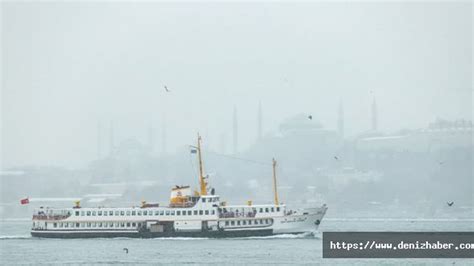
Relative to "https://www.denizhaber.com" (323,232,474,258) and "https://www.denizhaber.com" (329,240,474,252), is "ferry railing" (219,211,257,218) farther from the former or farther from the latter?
"https://www.denizhaber.com" (329,240,474,252)

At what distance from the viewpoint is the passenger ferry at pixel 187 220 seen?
51.2 m

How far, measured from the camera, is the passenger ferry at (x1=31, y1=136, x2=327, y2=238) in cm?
5125

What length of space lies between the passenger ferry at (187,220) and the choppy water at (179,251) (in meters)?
0.51

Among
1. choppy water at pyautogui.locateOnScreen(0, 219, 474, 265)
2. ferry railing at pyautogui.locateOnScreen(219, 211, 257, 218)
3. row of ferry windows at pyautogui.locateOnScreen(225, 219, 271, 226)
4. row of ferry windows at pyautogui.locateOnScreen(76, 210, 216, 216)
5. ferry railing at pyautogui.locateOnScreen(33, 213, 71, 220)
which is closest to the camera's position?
choppy water at pyautogui.locateOnScreen(0, 219, 474, 265)

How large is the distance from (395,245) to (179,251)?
8.78 meters

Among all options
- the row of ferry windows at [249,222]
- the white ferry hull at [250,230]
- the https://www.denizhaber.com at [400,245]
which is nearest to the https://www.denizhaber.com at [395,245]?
the https://www.denizhaber.com at [400,245]

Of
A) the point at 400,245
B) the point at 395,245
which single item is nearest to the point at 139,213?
the point at 400,245

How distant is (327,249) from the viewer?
39531mm

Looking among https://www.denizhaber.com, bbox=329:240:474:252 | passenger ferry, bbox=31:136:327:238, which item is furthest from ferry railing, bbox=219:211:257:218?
https://www.denizhaber.com, bbox=329:240:474:252

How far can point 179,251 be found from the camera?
4591 centimetres

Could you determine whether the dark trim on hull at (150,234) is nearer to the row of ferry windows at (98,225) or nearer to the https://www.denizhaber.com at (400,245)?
the row of ferry windows at (98,225)

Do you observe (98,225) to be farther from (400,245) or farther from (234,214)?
(400,245)

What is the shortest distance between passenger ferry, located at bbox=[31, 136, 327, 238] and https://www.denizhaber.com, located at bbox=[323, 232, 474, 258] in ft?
34.7

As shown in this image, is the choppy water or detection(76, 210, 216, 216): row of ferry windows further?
detection(76, 210, 216, 216): row of ferry windows
